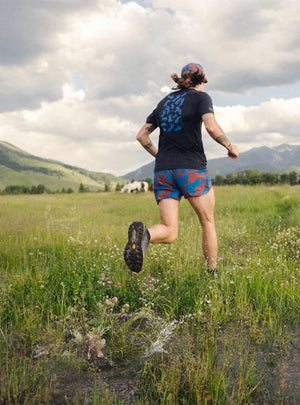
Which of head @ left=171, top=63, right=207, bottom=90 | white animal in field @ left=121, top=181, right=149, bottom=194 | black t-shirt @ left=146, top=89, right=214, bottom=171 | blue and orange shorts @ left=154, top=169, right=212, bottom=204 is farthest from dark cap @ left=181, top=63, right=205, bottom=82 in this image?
white animal in field @ left=121, top=181, right=149, bottom=194

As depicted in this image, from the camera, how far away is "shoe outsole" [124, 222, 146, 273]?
12.0 ft

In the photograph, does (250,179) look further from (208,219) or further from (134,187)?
(208,219)

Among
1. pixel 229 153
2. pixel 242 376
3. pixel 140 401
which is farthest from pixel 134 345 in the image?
pixel 229 153

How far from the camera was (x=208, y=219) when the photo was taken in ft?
14.9

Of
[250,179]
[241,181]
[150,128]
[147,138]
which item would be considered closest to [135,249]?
[147,138]

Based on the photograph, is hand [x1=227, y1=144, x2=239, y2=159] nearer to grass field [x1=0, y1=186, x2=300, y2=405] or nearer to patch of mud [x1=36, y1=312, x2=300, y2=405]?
grass field [x1=0, y1=186, x2=300, y2=405]

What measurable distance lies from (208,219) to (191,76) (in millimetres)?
2027

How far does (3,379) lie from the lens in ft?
6.79

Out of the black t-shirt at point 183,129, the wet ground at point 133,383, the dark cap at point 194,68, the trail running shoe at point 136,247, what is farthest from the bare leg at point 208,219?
the wet ground at point 133,383

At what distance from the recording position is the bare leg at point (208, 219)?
14.5 feet

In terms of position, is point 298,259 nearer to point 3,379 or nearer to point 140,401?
point 140,401

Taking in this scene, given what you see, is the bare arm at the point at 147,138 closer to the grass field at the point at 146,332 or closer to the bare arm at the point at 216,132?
the bare arm at the point at 216,132

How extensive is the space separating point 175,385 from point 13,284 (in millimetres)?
2632

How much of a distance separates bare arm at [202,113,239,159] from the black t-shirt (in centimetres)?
9
